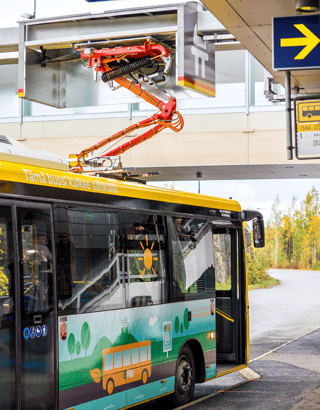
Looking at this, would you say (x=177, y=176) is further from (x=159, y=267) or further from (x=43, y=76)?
(x=159, y=267)

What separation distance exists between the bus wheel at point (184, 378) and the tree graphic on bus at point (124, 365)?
96cm

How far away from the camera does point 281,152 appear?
20453mm

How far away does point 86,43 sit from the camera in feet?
38.9

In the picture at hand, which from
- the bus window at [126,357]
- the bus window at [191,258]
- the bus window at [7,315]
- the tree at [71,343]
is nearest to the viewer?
the bus window at [7,315]

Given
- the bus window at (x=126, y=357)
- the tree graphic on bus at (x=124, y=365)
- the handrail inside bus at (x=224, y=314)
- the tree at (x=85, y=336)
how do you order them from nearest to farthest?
the tree at (x=85, y=336) < the tree graphic on bus at (x=124, y=365) < the bus window at (x=126, y=357) < the handrail inside bus at (x=224, y=314)

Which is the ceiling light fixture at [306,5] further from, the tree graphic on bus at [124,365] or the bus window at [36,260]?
the tree graphic on bus at [124,365]

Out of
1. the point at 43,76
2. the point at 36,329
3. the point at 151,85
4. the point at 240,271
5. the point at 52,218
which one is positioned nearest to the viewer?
the point at 36,329

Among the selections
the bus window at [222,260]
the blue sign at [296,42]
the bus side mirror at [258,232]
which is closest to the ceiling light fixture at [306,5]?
the blue sign at [296,42]

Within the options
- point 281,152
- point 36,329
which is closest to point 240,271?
point 36,329

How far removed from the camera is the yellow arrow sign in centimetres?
741

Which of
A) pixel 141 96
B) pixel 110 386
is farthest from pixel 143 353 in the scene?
pixel 141 96

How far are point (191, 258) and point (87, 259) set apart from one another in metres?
2.42

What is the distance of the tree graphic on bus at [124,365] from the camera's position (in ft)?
21.7

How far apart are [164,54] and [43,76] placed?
2559 millimetres
